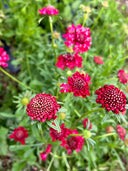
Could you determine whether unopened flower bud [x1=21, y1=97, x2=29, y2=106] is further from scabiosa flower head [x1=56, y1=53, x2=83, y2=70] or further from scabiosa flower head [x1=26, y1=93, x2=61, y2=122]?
scabiosa flower head [x1=56, y1=53, x2=83, y2=70]

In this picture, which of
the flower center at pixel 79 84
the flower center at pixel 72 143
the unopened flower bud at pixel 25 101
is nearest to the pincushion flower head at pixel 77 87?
the flower center at pixel 79 84

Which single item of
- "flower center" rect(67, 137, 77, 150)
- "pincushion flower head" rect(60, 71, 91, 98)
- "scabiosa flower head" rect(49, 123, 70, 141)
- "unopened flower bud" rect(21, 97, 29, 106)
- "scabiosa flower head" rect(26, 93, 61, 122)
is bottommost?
"flower center" rect(67, 137, 77, 150)

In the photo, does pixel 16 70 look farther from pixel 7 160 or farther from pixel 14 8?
pixel 7 160

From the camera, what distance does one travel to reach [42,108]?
943 mm

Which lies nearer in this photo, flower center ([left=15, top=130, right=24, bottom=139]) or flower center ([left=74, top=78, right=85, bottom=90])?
flower center ([left=74, top=78, right=85, bottom=90])

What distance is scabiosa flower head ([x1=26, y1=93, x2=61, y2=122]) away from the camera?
920 millimetres

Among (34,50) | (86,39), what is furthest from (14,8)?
(86,39)

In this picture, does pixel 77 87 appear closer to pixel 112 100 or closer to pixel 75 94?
pixel 75 94

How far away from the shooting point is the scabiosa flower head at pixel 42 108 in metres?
0.92

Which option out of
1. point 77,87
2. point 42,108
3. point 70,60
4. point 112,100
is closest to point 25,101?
point 42,108

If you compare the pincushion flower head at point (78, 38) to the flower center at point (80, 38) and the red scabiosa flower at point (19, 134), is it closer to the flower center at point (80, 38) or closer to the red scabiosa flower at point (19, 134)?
the flower center at point (80, 38)

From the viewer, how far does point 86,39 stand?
1.34 m

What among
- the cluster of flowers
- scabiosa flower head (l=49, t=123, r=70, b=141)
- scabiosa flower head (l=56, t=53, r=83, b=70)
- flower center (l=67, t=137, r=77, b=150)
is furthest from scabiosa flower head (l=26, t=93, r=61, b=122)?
flower center (l=67, t=137, r=77, b=150)

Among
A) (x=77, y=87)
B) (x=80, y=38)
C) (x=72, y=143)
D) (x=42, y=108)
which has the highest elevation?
(x=80, y=38)
